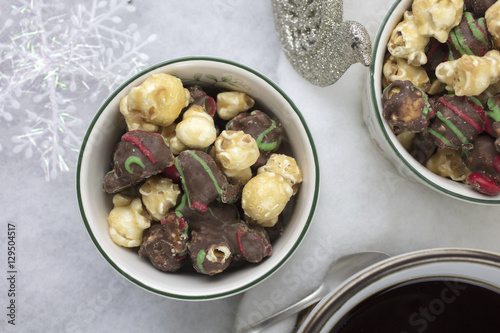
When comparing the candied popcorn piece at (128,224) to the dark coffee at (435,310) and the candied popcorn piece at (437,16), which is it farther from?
the candied popcorn piece at (437,16)

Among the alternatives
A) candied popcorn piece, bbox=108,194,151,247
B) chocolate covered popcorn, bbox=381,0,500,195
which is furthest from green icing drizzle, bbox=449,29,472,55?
candied popcorn piece, bbox=108,194,151,247

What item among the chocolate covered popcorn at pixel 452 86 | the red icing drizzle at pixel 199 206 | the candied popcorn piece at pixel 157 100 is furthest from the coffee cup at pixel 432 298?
the candied popcorn piece at pixel 157 100

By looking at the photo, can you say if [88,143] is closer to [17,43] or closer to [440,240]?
[17,43]

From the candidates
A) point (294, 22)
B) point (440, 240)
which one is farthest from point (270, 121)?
point (440, 240)

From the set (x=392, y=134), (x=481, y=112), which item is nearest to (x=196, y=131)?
(x=392, y=134)

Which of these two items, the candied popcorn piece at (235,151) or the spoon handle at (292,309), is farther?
the spoon handle at (292,309)

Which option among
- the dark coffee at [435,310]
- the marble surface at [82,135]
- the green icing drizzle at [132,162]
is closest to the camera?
the green icing drizzle at [132,162]
